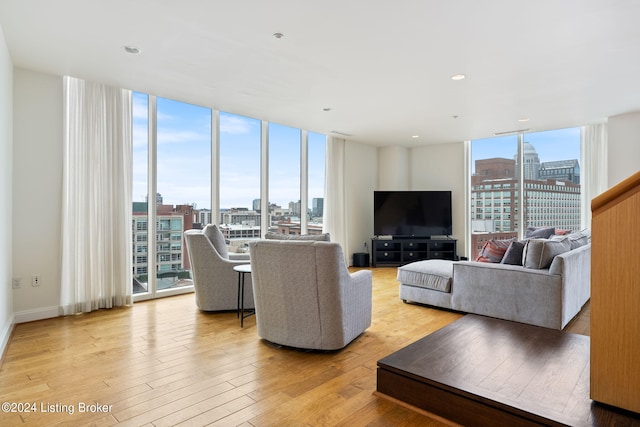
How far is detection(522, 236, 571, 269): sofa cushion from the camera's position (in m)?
3.59

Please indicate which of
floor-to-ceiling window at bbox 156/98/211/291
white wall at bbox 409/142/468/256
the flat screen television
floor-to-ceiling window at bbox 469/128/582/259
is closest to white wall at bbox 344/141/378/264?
the flat screen television

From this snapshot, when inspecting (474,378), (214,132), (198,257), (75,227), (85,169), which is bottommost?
(474,378)

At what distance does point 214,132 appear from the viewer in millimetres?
5398

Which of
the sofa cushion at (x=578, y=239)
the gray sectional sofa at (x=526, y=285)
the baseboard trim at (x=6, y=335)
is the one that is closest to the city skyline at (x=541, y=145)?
the sofa cushion at (x=578, y=239)

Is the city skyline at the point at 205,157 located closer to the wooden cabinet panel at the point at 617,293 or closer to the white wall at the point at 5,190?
the white wall at the point at 5,190

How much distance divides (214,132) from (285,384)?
13.1ft

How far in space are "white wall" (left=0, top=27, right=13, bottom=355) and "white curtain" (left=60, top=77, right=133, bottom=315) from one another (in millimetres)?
478

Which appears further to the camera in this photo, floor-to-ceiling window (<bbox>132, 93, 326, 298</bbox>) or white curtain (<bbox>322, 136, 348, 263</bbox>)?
white curtain (<bbox>322, 136, 348, 263</bbox>)

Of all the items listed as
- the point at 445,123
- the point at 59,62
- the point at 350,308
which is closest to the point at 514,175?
the point at 445,123

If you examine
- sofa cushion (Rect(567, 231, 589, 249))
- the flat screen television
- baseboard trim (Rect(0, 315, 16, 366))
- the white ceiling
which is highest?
the white ceiling

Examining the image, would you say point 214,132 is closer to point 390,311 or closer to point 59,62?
point 59,62

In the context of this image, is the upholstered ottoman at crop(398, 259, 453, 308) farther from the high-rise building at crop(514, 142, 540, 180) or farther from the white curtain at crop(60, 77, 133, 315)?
the high-rise building at crop(514, 142, 540, 180)

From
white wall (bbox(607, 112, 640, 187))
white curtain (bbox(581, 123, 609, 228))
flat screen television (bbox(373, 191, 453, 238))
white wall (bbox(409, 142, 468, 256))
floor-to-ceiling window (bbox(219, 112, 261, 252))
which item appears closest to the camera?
white wall (bbox(607, 112, 640, 187))

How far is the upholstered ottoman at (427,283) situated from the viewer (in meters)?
4.18
